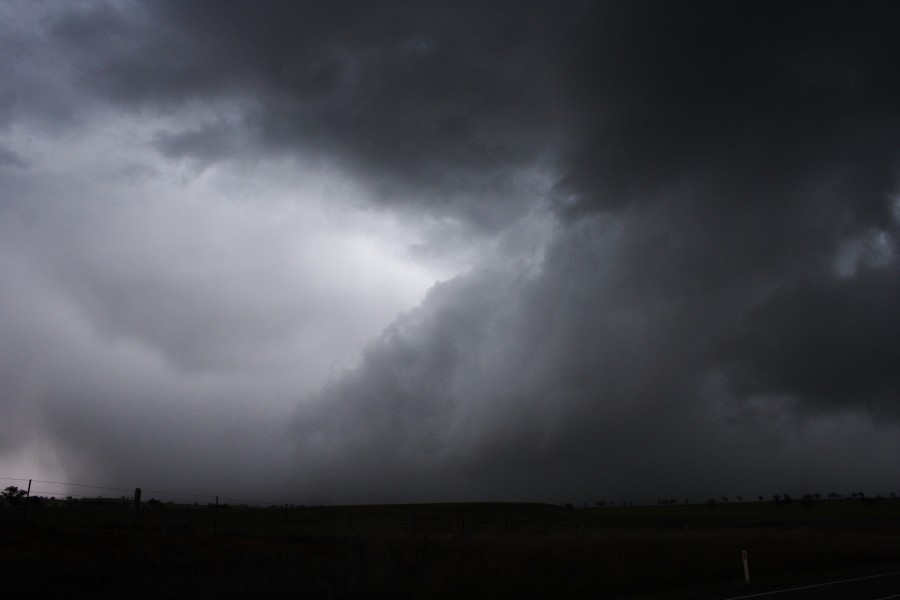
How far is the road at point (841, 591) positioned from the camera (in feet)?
62.6

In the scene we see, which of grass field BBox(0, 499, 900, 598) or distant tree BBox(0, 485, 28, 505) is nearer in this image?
grass field BBox(0, 499, 900, 598)

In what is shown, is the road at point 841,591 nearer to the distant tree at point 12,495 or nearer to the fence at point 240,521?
the fence at point 240,521

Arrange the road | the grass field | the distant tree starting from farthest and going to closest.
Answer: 1. the distant tree
2. the road
3. the grass field

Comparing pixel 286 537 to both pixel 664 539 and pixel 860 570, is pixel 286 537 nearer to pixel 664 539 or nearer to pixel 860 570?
pixel 664 539

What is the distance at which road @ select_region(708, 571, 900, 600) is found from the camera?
62.6 ft

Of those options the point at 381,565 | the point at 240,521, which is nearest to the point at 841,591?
the point at 381,565

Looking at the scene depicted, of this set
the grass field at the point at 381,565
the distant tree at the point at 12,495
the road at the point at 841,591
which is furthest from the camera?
the distant tree at the point at 12,495

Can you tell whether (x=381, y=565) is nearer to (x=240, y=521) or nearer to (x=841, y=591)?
(x=841, y=591)

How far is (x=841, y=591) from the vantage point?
20.7 meters

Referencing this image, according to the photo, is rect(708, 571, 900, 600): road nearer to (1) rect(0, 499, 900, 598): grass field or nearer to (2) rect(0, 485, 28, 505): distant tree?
(1) rect(0, 499, 900, 598): grass field

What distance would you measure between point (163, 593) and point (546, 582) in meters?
12.6

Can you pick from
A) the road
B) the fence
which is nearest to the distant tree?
the fence

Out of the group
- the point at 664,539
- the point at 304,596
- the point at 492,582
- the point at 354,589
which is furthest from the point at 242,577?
the point at 664,539

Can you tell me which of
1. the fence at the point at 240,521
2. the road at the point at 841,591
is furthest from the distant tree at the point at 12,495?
the road at the point at 841,591
